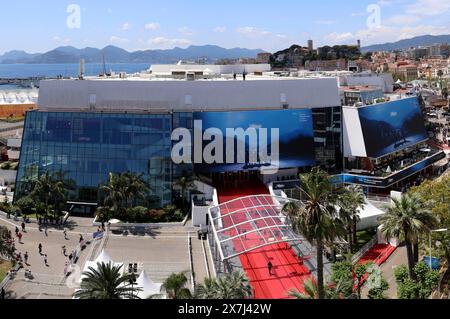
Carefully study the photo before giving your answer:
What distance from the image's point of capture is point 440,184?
38.3 metres

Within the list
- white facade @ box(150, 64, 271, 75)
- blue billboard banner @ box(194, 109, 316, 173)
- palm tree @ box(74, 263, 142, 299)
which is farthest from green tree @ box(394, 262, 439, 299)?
white facade @ box(150, 64, 271, 75)

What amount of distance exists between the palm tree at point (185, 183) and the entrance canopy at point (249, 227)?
25.1 feet

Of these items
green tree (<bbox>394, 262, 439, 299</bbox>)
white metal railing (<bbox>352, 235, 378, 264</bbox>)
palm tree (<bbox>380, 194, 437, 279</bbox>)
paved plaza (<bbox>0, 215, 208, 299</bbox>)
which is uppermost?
palm tree (<bbox>380, 194, 437, 279</bbox>)

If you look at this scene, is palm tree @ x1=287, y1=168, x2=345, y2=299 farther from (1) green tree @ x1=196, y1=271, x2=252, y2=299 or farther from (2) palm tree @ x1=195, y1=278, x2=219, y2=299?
(2) palm tree @ x1=195, y1=278, x2=219, y2=299

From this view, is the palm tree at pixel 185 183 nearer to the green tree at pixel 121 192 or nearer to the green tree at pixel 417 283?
the green tree at pixel 121 192

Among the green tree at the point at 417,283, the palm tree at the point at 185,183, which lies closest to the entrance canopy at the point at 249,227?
the green tree at the point at 417,283

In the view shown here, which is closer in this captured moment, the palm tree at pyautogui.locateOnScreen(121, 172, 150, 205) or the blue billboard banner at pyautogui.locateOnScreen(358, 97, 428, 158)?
the palm tree at pyautogui.locateOnScreen(121, 172, 150, 205)

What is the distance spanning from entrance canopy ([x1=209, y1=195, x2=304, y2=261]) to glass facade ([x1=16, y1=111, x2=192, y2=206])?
10910 mm

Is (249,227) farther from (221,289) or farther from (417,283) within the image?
(221,289)

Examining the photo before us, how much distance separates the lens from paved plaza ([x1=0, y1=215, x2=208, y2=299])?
3144cm

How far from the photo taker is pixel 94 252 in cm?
3778

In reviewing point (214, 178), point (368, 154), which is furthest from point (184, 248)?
point (368, 154)
